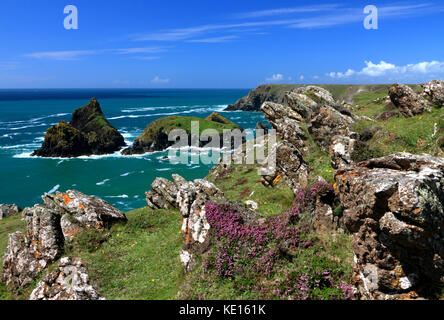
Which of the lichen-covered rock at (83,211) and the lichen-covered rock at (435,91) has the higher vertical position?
the lichen-covered rock at (435,91)

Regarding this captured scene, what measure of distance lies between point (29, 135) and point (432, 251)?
581 ft

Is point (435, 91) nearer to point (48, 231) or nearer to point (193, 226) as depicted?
point (193, 226)

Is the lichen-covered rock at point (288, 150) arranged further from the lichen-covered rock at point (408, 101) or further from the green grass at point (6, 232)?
the green grass at point (6, 232)

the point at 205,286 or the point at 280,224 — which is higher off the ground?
the point at 280,224

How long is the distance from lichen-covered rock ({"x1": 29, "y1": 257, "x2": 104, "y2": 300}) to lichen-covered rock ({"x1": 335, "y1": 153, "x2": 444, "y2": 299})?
12420 millimetres

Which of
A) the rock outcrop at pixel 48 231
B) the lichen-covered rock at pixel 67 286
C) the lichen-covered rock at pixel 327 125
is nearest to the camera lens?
the lichen-covered rock at pixel 67 286

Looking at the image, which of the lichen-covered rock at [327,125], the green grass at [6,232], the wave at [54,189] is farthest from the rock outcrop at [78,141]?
the lichen-covered rock at [327,125]

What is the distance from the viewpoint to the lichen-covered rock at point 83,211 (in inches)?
875

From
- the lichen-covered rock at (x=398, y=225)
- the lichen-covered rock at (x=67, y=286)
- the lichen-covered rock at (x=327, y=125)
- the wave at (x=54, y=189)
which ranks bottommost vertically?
the wave at (x=54, y=189)

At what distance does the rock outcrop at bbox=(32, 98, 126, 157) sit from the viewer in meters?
109

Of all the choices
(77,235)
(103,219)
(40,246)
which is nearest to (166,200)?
(103,219)

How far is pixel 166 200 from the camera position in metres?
29.4

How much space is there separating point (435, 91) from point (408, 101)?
7.75ft
